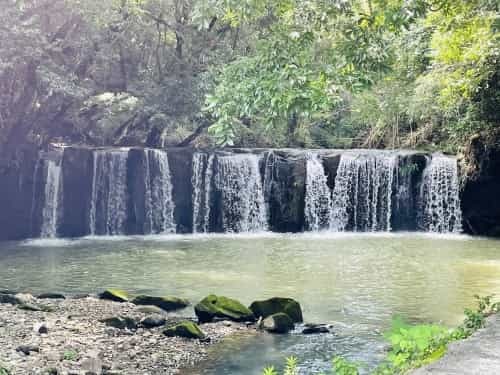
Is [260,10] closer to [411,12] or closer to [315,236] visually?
[411,12]

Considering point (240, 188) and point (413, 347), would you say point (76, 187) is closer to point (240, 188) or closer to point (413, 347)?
point (240, 188)

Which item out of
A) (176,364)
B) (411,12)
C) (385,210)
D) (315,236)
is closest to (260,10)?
(411,12)

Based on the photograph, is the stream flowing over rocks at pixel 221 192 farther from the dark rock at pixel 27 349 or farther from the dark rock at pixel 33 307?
the dark rock at pixel 27 349

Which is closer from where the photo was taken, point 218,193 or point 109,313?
point 109,313

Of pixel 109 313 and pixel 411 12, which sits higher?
pixel 411 12

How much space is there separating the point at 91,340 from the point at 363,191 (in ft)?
45.2

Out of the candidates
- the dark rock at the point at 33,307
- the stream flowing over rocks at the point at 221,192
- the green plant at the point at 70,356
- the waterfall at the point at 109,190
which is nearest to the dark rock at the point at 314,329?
the green plant at the point at 70,356

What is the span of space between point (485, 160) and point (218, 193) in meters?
7.76

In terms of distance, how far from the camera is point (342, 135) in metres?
27.9

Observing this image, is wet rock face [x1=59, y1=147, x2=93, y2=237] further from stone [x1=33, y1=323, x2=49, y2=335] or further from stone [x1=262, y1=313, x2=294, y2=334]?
stone [x1=262, y1=313, x2=294, y2=334]

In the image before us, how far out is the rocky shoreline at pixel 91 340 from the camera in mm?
7531

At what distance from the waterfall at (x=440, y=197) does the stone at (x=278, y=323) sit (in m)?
12.1

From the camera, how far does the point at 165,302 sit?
10.6 metres

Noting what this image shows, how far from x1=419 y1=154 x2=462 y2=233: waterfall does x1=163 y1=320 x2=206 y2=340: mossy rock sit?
12.9 metres
